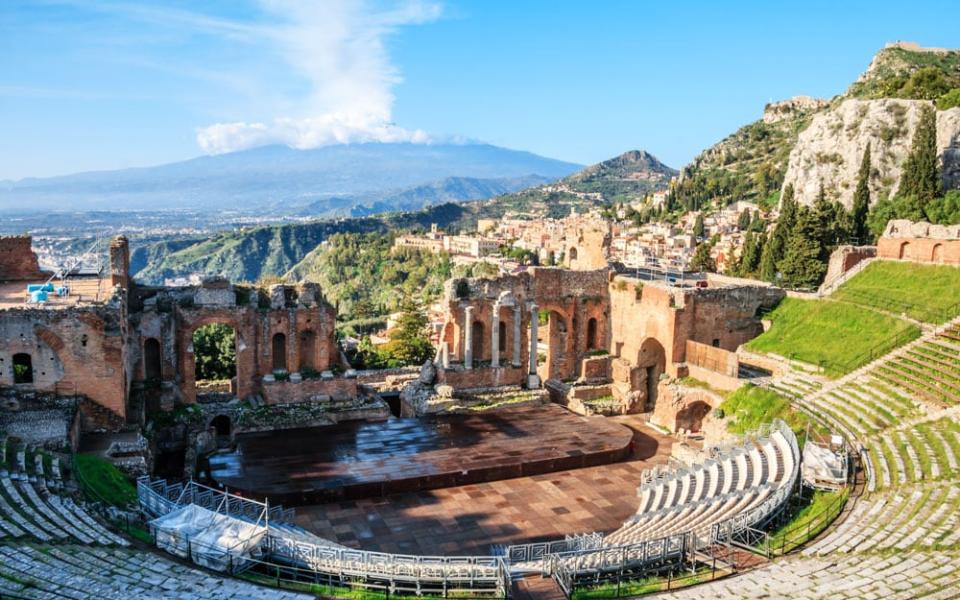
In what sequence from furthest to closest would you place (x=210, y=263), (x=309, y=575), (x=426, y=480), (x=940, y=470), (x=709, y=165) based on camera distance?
1. (x=210, y=263)
2. (x=709, y=165)
3. (x=426, y=480)
4. (x=940, y=470)
5. (x=309, y=575)

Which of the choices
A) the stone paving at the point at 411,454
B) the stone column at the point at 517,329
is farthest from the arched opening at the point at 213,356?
the stone column at the point at 517,329

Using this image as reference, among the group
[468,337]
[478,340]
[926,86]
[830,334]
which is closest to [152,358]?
[468,337]

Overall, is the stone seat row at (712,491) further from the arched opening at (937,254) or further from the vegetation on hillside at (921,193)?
the vegetation on hillside at (921,193)

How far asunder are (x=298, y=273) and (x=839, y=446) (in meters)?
142

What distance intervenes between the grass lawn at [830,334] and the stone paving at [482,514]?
1022 cm

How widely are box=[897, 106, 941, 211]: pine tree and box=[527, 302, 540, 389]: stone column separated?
95.9 feet

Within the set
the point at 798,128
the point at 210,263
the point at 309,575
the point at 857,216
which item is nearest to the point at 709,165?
the point at 798,128

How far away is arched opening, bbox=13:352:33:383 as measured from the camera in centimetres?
2388

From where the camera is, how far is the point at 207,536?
16.1 metres

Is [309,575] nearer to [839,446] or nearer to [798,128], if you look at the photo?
[839,446]

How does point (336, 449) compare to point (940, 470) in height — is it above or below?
below

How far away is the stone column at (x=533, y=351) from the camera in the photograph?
1351 inches

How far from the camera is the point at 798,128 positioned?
5167 inches

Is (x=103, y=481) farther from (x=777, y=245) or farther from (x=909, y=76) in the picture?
(x=909, y=76)
